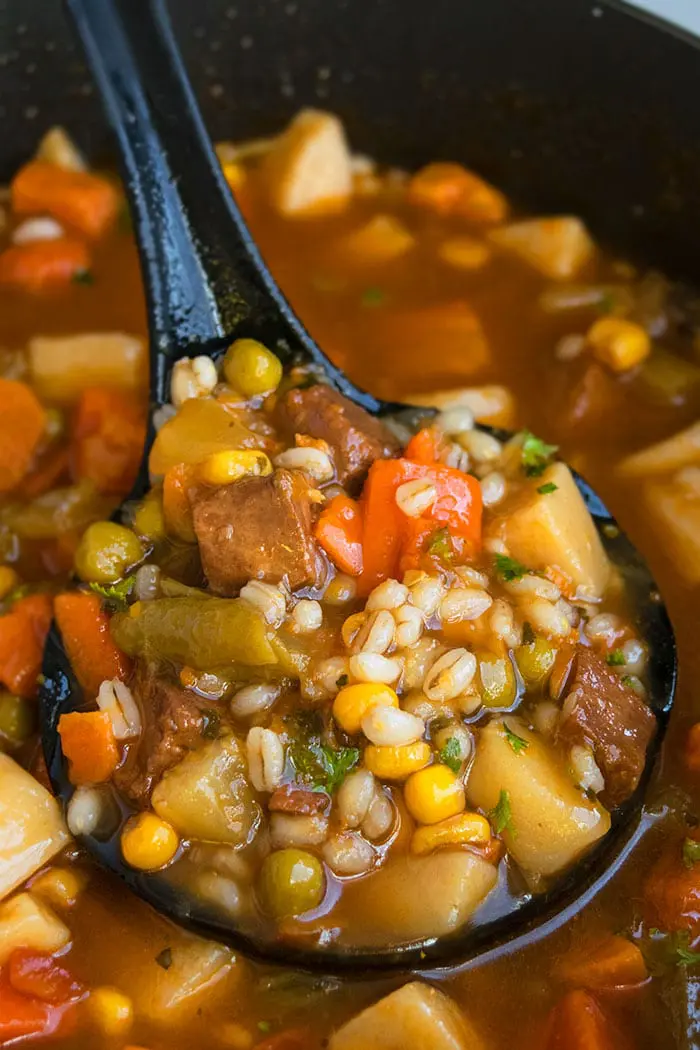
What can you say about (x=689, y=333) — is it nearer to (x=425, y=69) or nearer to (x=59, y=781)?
(x=425, y=69)

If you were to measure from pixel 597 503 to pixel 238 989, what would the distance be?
2076mm

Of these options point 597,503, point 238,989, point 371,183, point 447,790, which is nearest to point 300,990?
point 238,989

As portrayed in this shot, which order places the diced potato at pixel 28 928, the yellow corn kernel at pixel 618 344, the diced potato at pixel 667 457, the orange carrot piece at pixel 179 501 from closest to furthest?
the diced potato at pixel 28 928 → the orange carrot piece at pixel 179 501 → the diced potato at pixel 667 457 → the yellow corn kernel at pixel 618 344

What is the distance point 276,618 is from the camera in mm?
3133

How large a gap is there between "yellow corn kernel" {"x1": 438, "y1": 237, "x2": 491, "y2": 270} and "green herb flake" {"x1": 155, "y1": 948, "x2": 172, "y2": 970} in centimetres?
344

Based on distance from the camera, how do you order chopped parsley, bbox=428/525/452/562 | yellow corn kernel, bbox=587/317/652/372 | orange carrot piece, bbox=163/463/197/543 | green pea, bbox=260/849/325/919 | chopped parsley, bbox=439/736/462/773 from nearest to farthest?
green pea, bbox=260/849/325/919 < chopped parsley, bbox=439/736/462/773 < chopped parsley, bbox=428/525/452/562 < orange carrot piece, bbox=163/463/197/543 < yellow corn kernel, bbox=587/317/652/372

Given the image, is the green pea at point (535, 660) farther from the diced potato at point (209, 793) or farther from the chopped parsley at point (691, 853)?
the diced potato at point (209, 793)

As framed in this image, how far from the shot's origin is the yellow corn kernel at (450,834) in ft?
9.79

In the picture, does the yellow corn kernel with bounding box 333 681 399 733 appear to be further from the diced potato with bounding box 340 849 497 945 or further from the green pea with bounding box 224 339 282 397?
the green pea with bounding box 224 339 282 397

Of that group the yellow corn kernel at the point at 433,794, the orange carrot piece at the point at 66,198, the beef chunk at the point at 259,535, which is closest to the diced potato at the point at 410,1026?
the yellow corn kernel at the point at 433,794

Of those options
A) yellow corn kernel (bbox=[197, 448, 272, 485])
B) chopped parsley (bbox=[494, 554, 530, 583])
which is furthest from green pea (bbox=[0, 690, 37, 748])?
chopped parsley (bbox=[494, 554, 530, 583])

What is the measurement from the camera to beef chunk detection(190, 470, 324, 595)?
320cm

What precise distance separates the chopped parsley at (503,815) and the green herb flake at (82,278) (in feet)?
11.1

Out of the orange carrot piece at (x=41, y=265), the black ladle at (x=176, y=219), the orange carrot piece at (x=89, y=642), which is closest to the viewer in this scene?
the orange carrot piece at (x=89, y=642)
